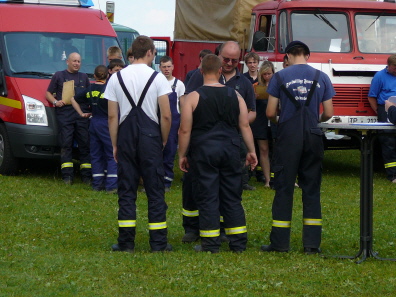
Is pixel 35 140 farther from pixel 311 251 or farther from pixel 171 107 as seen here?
pixel 311 251

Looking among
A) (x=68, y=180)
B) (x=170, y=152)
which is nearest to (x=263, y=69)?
(x=170, y=152)

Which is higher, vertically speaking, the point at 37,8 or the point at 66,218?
the point at 37,8

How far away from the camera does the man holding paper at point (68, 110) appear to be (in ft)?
44.2

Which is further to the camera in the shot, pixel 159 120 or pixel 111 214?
pixel 111 214

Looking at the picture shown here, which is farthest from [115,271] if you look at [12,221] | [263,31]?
[263,31]

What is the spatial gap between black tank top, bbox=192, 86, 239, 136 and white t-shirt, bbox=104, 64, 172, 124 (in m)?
0.36

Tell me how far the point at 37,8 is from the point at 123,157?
6995 millimetres

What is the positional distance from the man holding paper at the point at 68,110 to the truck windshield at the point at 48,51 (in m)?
0.64

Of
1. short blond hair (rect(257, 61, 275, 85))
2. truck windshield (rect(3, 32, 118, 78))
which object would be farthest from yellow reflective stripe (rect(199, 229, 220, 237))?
truck windshield (rect(3, 32, 118, 78))

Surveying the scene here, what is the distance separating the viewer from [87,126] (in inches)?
538

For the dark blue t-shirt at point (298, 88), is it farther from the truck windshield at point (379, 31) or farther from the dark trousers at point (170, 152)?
the truck windshield at point (379, 31)

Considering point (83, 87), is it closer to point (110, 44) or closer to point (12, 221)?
point (110, 44)

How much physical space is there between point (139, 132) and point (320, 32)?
7227 millimetres

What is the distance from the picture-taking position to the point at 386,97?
46.7 feet
